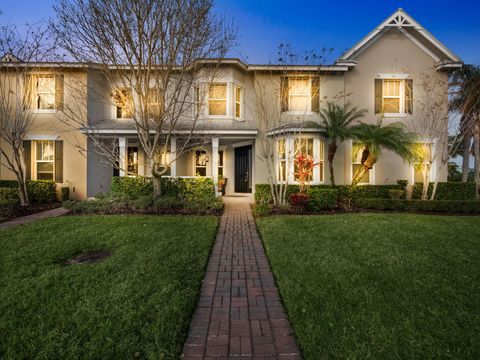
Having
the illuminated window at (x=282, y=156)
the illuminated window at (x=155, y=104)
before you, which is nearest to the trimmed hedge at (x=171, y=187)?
the illuminated window at (x=155, y=104)

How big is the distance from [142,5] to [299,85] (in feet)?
26.0

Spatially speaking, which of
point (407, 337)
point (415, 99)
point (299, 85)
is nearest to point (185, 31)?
point (299, 85)

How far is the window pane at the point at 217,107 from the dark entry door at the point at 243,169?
2546 mm

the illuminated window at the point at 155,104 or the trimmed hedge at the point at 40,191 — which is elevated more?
the illuminated window at the point at 155,104

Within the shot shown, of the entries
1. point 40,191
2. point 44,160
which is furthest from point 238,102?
point 40,191

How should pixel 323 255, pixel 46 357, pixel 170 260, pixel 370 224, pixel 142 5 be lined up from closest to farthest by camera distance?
pixel 46 357 → pixel 170 260 → pixel 323 255 → pixel 370 224 → pixel 142 5

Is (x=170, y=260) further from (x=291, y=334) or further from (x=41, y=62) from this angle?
(x=41, y=62)

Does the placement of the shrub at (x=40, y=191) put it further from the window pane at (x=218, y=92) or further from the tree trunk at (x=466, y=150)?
the tree trunk at (x=466, y=150)

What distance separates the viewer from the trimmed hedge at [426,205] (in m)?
9.52

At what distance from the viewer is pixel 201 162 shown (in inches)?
568

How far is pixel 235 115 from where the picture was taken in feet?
42.8

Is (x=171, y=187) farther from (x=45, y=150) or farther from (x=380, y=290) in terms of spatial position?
(x=380, y=290)

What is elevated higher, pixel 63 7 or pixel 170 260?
pixel 63 7

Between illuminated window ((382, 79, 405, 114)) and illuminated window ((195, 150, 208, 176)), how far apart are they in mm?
9960
